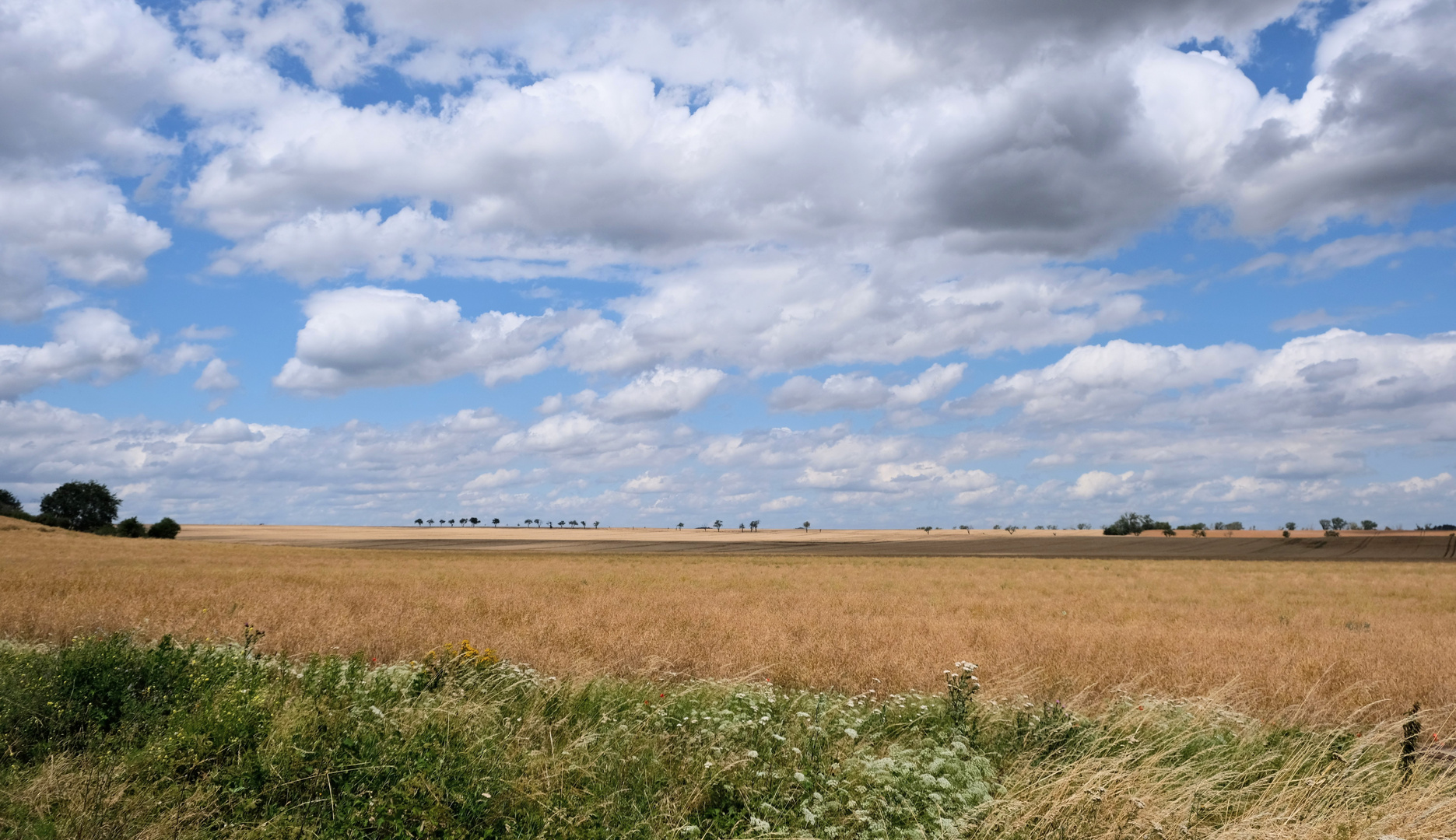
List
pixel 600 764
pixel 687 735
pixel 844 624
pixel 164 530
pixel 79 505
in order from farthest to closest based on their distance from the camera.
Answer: pixel 79 505, pixel 164 530, pixel 844 624, pixel 687 735, pixel 600 764

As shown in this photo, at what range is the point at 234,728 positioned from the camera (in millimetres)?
6859

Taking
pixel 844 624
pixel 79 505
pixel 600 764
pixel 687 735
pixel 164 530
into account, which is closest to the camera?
pixel 600 764

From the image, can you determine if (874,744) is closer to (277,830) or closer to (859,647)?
(277,830)

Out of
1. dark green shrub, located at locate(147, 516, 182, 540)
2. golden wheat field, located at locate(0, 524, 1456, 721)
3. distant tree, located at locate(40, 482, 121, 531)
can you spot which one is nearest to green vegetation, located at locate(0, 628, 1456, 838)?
golden wheat field, located at locate(0, 524, 1456, 721)

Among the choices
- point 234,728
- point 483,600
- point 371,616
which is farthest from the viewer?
point 483,600

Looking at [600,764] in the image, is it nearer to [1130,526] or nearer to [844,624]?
[844,624]

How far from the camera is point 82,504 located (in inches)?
4978

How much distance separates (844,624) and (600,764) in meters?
13.8

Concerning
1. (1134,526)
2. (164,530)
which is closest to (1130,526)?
(1134,526)

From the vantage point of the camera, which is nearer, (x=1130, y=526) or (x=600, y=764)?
(x=600, y=764)

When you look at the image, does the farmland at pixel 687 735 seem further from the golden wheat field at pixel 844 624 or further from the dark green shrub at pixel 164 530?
the dark green shrub at pixel 164 530

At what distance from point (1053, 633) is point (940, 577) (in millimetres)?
23559

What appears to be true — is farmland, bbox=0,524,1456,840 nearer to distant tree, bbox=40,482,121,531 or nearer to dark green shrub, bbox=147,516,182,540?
dark green shrub, bbox=147,516,182,540

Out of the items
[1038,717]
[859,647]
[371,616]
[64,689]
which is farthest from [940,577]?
[64,689]
